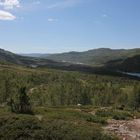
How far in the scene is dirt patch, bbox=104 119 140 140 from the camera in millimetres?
48094

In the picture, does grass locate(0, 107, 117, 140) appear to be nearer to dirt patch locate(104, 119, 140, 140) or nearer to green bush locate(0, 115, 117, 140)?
green bush locate(0, 115, 117, 140)

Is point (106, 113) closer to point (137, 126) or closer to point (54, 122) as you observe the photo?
point (137, 126)

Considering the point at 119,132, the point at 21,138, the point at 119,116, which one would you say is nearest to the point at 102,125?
the point at 119,132

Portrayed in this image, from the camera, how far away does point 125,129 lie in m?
52.1

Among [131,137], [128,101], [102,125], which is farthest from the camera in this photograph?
[128,101]

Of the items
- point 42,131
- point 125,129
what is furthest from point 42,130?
point 125,129

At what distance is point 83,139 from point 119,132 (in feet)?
29.4

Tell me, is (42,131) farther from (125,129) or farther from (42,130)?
(125,129)

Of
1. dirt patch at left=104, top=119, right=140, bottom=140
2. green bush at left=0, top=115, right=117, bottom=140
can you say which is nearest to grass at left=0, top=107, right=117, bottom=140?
green bush at left=0, top=115, right=117, bottom=140

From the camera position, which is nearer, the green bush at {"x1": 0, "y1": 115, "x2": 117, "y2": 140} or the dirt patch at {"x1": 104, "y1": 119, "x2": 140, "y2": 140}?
the green bush at {"x1": 0, "y1": 115, "x2": 117, "y2": 140}

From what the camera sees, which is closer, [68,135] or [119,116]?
[68,135]

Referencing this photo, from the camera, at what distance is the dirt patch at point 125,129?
4809cm

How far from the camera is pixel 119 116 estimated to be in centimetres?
6319

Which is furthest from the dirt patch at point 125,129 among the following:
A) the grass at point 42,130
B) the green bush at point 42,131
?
the green bush at point 42,131
